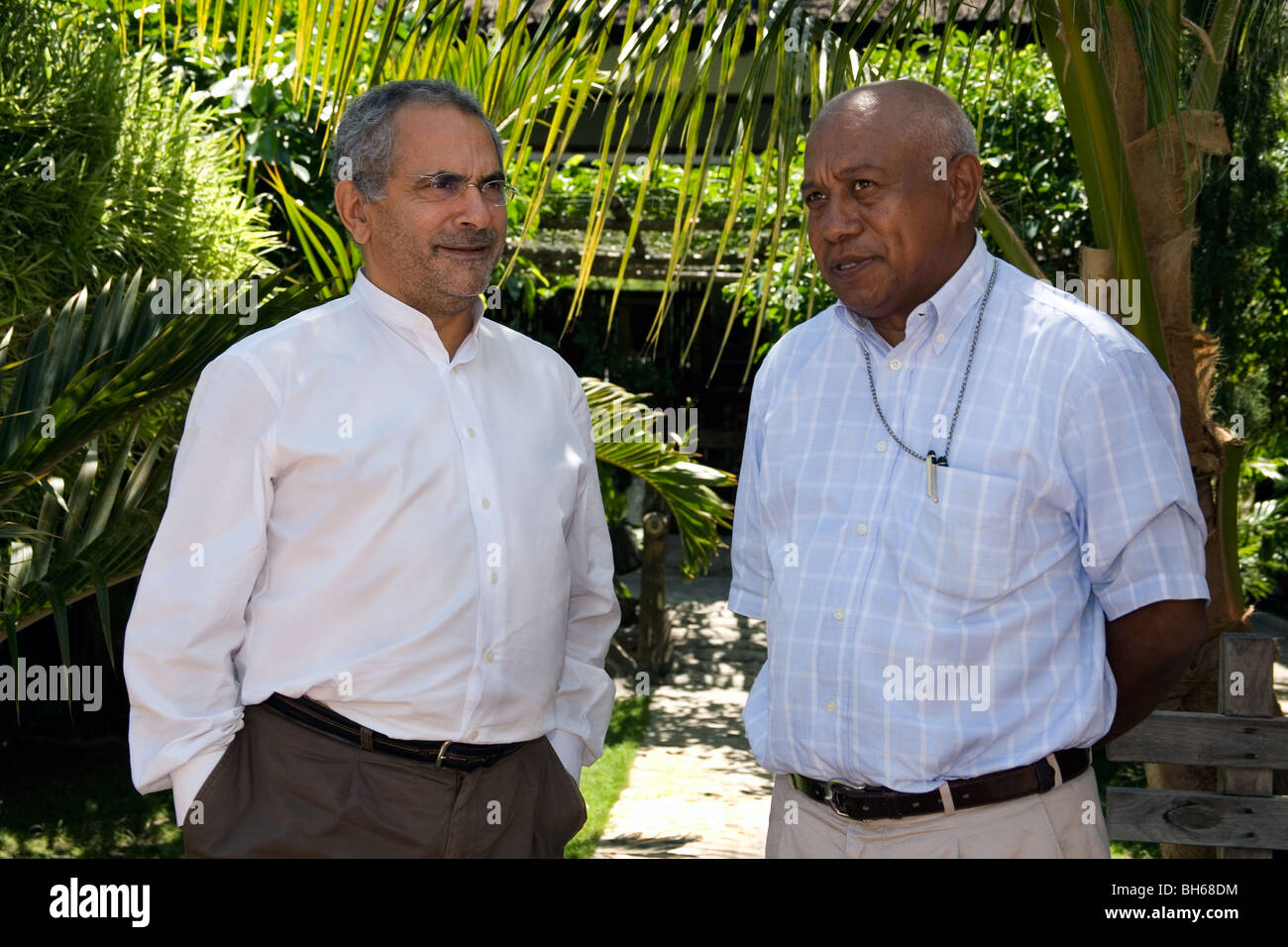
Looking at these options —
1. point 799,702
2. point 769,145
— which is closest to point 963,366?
point 799,702

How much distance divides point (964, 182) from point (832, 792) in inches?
40.5

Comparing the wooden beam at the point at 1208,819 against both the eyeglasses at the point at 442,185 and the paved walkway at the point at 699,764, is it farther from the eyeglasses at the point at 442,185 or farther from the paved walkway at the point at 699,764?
the eyeglasses at the point at 442,185

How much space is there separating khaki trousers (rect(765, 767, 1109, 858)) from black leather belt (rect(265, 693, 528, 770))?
22.9 inches

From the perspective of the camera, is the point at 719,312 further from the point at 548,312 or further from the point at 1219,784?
the point at 1219,784

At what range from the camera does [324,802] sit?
87.4 inches

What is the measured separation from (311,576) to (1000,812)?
1141mm

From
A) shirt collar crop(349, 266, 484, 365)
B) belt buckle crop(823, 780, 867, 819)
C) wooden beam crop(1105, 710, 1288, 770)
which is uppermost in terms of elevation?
shirt collar crop(349, 266, 484, 365)

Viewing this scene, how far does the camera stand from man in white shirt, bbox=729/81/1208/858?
2.17 metres

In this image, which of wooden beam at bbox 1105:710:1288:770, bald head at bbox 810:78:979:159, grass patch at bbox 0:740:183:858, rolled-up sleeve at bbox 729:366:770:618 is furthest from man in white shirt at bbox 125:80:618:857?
grass patch at bbox 0:740:183:858

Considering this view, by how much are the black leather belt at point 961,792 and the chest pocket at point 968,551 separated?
25 cm

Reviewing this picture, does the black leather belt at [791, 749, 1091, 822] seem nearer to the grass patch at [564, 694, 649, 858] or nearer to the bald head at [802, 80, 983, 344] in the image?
the bald head at [802, 80, 983, 344]

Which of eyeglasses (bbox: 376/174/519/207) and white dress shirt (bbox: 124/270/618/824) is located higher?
eyeglasses (bbox: 376/174/519/207)

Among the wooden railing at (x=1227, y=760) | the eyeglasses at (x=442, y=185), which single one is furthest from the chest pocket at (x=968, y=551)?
the wooden railing at (x=1227, y=760)

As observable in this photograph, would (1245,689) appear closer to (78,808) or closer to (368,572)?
(368,572)
